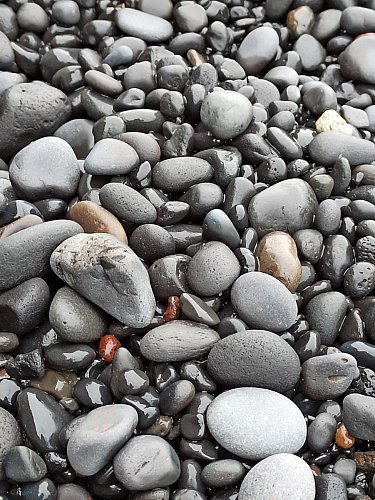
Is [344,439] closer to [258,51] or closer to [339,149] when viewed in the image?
[339,149]

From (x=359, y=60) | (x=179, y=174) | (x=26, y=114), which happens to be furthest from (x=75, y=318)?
(x=359, y=60)

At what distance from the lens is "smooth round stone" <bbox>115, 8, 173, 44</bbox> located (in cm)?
326

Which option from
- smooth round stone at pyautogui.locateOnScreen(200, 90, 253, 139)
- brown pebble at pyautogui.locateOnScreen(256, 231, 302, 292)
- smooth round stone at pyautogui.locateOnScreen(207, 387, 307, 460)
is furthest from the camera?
smooth round stone at pyautogui.locateOnScreen(200, 90, 253, 139)

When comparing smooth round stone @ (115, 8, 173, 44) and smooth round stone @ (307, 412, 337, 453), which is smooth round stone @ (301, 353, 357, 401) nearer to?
smooth round stone @ (307, 412, 337, 453)

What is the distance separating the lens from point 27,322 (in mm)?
2088

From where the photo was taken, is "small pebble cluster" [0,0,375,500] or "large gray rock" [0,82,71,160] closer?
"small pebble cluster" [0,0,375,500]

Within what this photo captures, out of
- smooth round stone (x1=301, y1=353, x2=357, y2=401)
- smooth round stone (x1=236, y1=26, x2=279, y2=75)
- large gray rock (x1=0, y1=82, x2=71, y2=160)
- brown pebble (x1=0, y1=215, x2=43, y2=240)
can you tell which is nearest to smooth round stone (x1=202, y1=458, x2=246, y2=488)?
smooth round stone (x1=301, y1=353, x2=357, y2=401)

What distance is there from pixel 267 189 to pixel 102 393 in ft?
3.41

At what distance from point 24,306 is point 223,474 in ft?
2.80

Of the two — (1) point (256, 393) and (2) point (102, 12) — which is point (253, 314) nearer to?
(1) point (256, 393)

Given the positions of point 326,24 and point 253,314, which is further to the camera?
point 326,24

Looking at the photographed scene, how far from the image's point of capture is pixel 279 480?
171 cm

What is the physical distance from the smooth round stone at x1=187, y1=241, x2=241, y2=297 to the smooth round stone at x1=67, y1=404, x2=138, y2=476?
1.74ft

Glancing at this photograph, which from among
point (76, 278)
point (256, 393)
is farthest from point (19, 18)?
point (256, 393)
